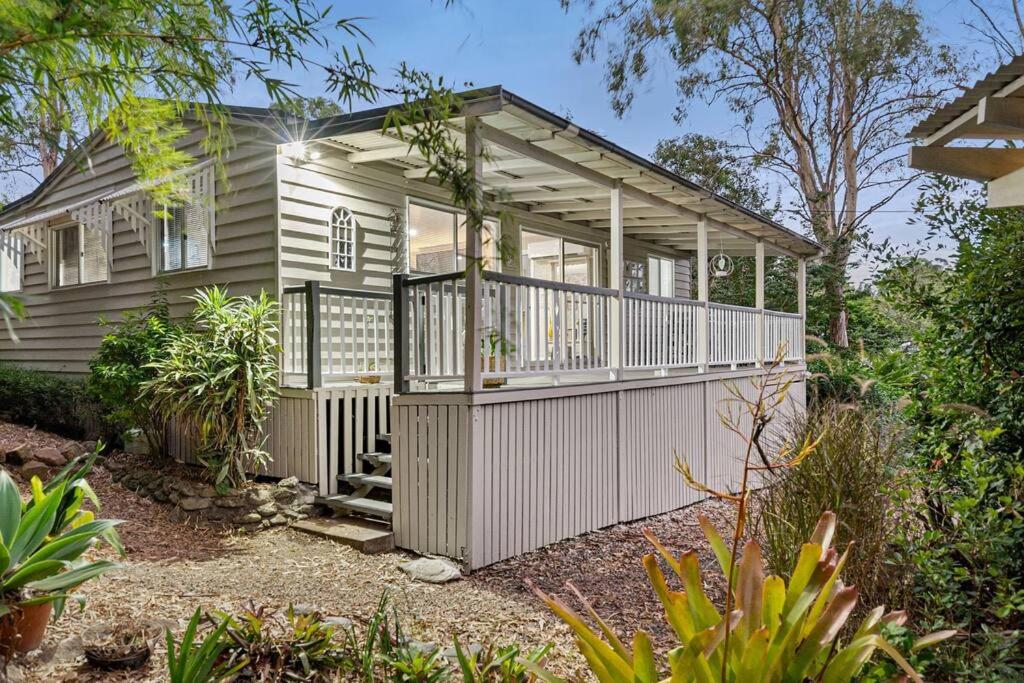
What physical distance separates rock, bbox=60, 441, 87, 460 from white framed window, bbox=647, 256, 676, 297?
33.0ft

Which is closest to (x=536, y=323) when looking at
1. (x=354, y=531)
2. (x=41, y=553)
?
(x=354, y=531)

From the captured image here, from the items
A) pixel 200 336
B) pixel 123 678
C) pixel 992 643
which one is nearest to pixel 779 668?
pixel 992 643

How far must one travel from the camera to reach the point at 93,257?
1059 cm

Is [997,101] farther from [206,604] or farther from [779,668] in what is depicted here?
[206,604]

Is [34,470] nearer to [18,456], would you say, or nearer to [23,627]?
[18,456]

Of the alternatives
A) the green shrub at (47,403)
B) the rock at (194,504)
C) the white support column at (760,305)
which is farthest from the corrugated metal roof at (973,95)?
the green shrub at (47,403)

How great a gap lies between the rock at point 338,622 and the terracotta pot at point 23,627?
1.23 meters

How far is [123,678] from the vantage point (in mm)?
2859

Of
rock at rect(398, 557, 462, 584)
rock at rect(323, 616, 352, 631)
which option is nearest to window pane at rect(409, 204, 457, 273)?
rock at rect(398, 557, 462, 584)

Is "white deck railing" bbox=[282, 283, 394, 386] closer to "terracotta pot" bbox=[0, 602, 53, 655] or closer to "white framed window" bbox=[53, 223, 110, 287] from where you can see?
"terracotta pot" bbox=[0, 602, 53, 655]

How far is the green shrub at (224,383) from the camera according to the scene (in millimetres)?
6648

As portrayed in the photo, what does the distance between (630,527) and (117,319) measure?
7656 mm

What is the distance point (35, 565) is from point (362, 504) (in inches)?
147

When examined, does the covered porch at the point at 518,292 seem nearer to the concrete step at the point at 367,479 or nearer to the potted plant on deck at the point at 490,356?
the potted plant on deck at the point at 490,356
